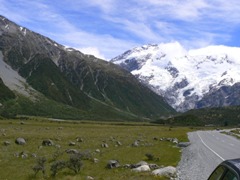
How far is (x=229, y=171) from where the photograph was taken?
357 inches

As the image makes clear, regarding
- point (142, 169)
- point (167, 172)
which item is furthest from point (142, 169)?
point (167, 172)

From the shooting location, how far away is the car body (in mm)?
8495

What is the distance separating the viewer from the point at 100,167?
35188 mm

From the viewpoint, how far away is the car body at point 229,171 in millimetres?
8495

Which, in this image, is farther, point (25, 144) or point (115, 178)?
point (25, 144)

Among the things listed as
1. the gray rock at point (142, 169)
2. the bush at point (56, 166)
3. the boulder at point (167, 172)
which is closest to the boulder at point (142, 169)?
the gray rock at point (142, 169)

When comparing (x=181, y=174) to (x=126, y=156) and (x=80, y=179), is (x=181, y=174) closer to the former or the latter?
(x=80, y=179)

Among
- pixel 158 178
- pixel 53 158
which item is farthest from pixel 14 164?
pixel 158 178

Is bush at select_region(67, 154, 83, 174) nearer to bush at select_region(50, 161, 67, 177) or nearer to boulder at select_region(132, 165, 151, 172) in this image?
bush at select_region(50, 161, 67, 177)

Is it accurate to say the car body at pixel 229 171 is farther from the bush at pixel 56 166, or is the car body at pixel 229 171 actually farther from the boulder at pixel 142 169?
the boulder at pixel 142 169

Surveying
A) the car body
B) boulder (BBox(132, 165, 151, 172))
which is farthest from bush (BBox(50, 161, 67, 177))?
the car body

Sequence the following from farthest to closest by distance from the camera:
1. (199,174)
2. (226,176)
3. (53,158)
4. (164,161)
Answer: (164,161), (53,158), (199,174), (226,176)

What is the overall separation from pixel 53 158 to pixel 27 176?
8.53m

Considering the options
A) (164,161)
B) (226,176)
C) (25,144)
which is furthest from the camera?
(25,144)
